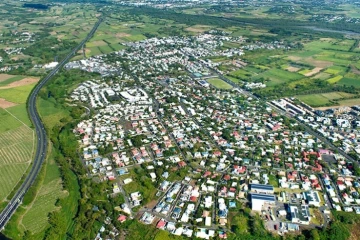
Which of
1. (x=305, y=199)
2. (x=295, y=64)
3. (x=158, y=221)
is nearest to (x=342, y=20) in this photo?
(x=295, y=64)

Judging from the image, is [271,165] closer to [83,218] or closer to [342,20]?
[83,218]

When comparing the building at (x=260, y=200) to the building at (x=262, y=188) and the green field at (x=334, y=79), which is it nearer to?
the building at (x=262, y=188)

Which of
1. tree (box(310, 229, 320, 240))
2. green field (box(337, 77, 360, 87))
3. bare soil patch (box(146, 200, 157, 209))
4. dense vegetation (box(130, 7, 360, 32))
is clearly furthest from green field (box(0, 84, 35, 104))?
dense vegetation (box(130, 7, 360, 32))

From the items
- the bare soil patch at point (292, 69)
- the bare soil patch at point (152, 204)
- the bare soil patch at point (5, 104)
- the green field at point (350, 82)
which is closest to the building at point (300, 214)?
the bare soil patch at point (152, 204)

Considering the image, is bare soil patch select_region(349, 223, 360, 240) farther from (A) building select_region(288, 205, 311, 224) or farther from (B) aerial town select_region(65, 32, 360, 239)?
(A) building select_region(288, 205, 311, 224)

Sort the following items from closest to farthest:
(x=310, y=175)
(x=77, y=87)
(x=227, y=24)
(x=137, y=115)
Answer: (x=310, y=175)
(x=137, y=115)
(x=77, y=87)
(x=227, y=24)

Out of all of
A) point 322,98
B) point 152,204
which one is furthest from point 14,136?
point 322,98
